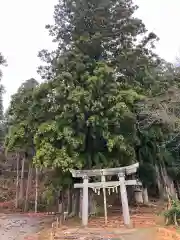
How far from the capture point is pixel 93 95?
46.9 ft

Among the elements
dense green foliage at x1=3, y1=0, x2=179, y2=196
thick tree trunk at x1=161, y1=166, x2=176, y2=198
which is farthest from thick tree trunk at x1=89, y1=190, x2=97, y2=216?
thick tree trunk at x1=161, y1=166, x2=176, y2=198

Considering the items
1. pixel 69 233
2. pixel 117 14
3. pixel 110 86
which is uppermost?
pixel 117 14

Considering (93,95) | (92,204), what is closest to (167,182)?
(92,204)

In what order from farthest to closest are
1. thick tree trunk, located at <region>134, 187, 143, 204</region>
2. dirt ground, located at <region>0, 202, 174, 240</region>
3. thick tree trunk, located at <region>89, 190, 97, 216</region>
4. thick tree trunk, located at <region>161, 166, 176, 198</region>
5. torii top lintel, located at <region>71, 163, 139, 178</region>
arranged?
thick tree trunk, located at <region>161, 166, 176, 198</region>
thick tree trunk, located at <region>134, 187, 143, 204</region>
thick tree trunk, located at <region>89, 190, 97, 216</region>
torii top lintel, located at <region>71, 163, 139, 178</region>
dirt ground, located at <region>0, 202, 174, 240</region>

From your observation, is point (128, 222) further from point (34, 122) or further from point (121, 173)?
point (34, 122)

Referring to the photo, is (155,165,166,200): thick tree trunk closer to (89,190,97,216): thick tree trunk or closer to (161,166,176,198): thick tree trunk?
(161,166,176,198): thick tree trunk

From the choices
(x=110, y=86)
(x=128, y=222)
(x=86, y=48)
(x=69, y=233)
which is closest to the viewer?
(x=69, y=233)

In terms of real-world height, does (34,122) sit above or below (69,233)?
above

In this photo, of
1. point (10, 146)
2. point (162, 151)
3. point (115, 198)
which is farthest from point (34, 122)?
point (162, 151)

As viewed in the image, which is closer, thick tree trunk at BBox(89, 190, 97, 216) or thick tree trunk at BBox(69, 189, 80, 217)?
thick tree trunk at BBox(89, 190, 97, 216)

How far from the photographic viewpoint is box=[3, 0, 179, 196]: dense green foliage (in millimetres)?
13781

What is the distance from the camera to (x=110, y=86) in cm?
1456

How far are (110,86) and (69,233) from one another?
22.9 ft

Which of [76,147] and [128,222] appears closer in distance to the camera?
[128,222]
